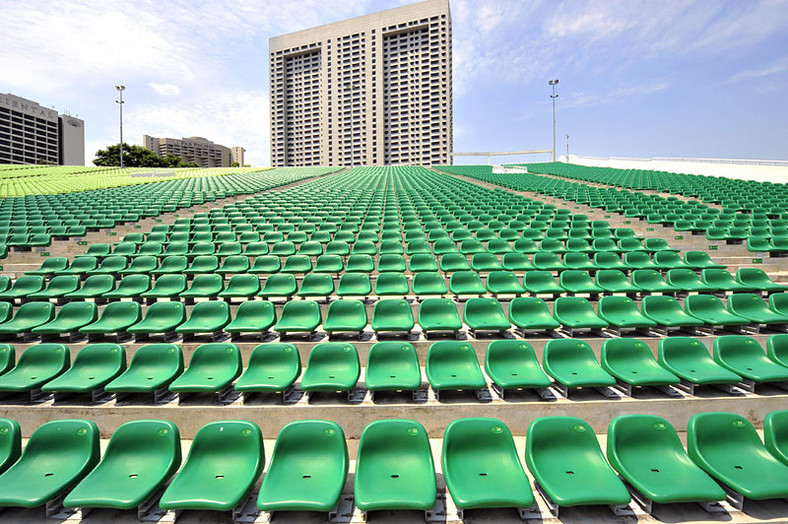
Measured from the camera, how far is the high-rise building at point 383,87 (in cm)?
10031

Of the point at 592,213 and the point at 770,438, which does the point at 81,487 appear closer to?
the point at 770,438

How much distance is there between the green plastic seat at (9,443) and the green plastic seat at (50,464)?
0.15ft

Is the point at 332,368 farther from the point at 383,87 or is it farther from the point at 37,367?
the point at 383,87

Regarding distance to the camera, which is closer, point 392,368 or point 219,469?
point 219,469

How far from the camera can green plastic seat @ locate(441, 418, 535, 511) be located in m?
2.60

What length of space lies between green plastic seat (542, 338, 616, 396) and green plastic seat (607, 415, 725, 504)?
0.66 m

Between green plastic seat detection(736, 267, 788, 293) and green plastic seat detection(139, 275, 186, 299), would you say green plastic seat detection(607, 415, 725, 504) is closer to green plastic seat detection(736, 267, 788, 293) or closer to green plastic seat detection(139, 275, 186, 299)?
green plastic seat detection(736, 267, 788, 293)

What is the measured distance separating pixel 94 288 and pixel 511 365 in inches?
286

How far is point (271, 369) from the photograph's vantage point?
170 inches

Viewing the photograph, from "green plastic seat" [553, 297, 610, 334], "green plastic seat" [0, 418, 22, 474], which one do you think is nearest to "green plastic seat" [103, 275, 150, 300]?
"green plastic seat" [0, 418, 22, 474]

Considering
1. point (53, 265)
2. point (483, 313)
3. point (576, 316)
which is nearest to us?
point (576, 316)

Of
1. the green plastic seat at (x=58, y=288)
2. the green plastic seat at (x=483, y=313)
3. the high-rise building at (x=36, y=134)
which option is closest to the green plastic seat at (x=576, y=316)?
the green plastic seat at (x=483, y=313)

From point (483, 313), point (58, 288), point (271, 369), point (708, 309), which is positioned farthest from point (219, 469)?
point (708, 309)

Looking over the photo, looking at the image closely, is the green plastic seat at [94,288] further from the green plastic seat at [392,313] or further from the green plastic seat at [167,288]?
the green plastic seat at [392,313]
